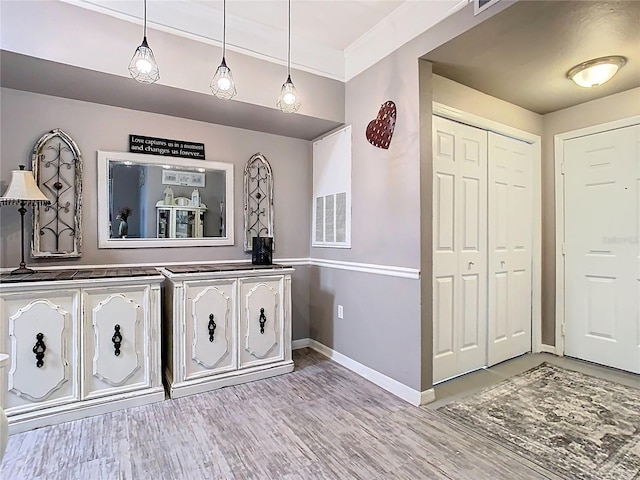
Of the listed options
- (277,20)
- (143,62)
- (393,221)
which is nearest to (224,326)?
(393,221)

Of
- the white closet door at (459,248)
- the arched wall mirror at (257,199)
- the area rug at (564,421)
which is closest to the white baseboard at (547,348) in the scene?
the area rug at (564,421)

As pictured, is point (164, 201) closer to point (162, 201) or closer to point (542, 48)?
point (162, 201)

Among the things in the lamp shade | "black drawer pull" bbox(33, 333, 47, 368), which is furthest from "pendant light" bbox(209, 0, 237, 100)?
"black drawer pull" bbox(33, 333, 47, 368)

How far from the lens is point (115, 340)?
92.4 inches

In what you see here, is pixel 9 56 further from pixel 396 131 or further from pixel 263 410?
pixel 263 410

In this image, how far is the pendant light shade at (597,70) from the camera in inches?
93.7

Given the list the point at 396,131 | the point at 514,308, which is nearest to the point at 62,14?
→ the point at 396,131

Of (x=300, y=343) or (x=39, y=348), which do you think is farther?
(x=300, y=343)

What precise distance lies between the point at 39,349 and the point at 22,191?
101cm

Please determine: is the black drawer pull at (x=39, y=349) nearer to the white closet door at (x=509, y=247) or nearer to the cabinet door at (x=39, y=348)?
the cabinet door at (x=39, y=348)

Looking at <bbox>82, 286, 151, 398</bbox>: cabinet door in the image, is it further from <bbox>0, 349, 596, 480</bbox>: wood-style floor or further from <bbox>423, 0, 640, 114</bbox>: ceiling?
<bbox>423, 0, 640, 114</bbox>: ceiling

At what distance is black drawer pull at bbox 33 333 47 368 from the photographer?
6.97ft

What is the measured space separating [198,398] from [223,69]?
2.24 meters

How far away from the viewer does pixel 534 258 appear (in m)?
3.46
